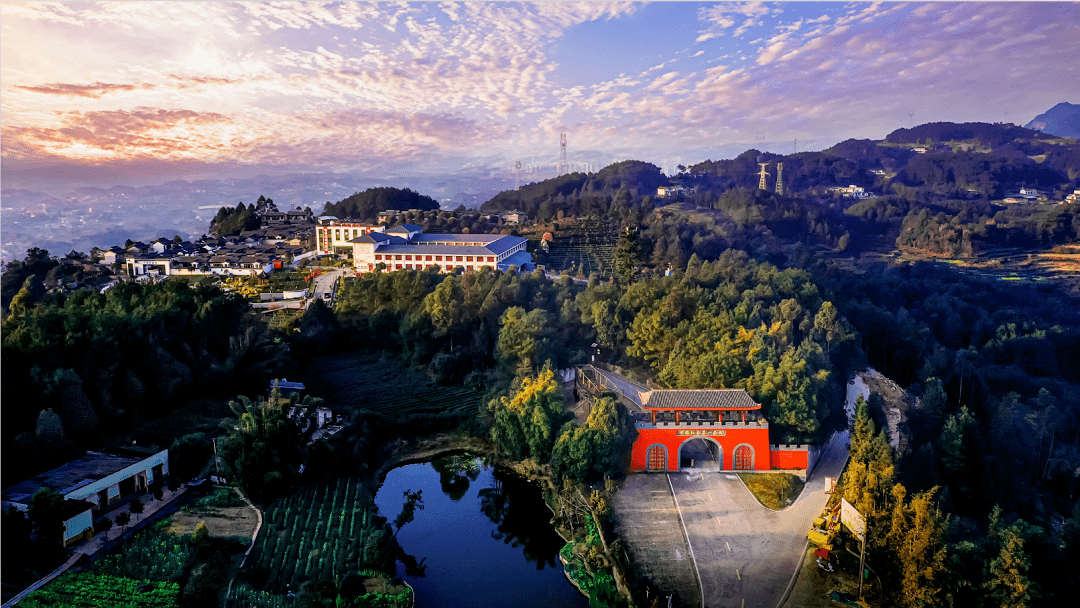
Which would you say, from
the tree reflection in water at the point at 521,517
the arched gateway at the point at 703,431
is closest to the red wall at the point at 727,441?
the arched gateway at the point at 703,431

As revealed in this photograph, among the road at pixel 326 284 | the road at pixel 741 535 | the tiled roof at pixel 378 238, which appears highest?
the tiled roof at pixel 378 238

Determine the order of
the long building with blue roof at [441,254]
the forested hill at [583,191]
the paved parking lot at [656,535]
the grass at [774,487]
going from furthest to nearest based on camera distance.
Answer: the forested hill at [583,191] → the long building with blue roof at [441,254] → the grass at [774,487] → the paved parking lot at [656,535]

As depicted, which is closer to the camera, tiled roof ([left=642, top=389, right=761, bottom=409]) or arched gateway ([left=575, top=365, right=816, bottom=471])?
arched gateway ([left=575, top=365, right=816, bottom=471])

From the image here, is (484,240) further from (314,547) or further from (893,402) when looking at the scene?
(314,547)

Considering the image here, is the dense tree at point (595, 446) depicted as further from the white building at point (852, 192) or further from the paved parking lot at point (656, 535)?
the white building at point (852, 192)

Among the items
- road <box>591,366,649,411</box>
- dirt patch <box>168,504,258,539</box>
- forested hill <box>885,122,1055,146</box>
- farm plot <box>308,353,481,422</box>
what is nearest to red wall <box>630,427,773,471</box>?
road <box>591,366,649,411</box>

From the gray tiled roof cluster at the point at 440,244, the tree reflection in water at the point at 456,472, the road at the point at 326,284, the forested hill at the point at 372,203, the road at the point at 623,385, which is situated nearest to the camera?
the tree reflection in water at the point at 456,472

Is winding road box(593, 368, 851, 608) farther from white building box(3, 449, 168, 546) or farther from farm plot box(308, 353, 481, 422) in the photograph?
white building box(3, 449, 168, 546)

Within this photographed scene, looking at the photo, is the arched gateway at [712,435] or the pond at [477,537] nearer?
the pond at [477,537]
